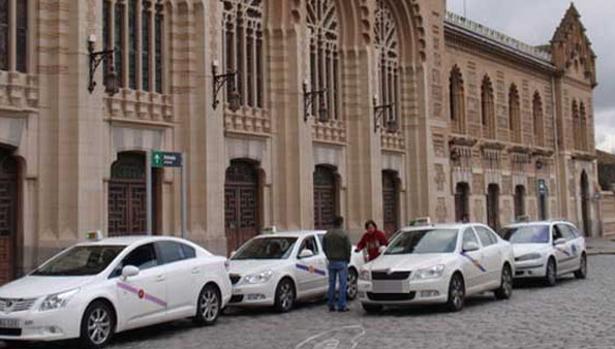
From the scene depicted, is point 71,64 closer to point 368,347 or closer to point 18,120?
point 18,120

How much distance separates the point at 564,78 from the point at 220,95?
1206 inches

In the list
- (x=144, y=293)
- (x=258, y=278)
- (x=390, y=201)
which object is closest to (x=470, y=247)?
(x=258, y=278)

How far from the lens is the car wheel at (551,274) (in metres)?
20.3

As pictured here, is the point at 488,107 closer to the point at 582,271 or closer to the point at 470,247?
the point at 582,271

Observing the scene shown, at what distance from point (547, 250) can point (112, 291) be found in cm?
1206

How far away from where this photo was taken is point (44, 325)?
11367 millimetres

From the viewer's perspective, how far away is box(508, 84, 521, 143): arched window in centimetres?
4262

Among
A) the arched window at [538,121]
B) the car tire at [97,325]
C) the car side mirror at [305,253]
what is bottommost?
the car tire at [97,325]

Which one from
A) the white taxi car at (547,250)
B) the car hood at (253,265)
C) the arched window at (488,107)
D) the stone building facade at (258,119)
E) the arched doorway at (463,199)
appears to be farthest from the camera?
the arched window at (488,107)

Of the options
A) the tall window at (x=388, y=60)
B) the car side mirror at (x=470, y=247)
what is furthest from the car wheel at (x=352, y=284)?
the tall window at (x=388, y=60)

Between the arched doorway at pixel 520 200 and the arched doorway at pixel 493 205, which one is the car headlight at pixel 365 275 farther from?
the arched doorway at pixel 520 200

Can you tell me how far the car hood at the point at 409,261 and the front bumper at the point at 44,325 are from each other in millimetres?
5940

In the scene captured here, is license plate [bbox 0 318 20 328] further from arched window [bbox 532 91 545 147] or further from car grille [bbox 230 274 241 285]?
arched window [bbox 532 91 545 147]

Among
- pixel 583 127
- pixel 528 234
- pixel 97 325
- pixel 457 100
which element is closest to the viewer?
pixel 97 325
